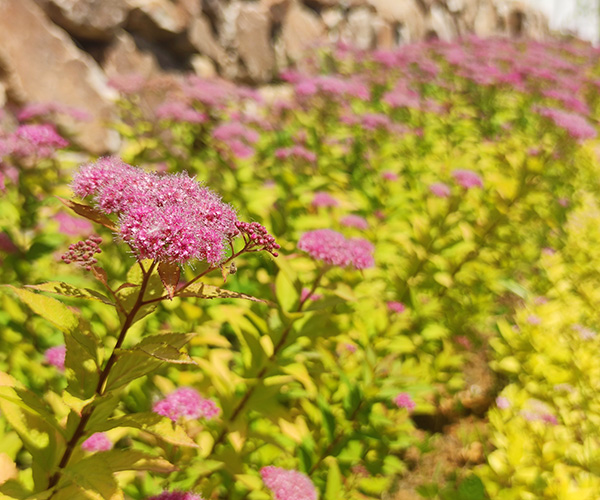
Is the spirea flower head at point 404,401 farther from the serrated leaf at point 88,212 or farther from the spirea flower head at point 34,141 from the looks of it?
the spirea flower head at point 34,141

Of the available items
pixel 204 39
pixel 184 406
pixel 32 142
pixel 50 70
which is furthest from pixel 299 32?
pixel 184 406

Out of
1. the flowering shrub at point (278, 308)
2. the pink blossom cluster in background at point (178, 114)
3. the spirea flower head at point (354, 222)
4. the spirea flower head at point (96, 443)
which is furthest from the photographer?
the pink blossom cluster in background at point (178, 114)

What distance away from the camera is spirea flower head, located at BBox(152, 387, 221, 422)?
1.45 m

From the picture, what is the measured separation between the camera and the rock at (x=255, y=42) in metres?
6.26

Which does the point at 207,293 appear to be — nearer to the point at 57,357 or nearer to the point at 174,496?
the point at 174,496

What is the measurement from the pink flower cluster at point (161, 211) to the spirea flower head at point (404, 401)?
4.39 feet

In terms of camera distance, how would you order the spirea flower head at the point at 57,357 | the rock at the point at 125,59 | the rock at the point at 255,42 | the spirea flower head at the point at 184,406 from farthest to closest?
1. the rock at the point at 255,42
2. the rock at the point at 125,59
3. the spirea flower head at the point at 57,357
4. the spirea flower head at the point at 184,406

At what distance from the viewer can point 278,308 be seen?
1737 mm

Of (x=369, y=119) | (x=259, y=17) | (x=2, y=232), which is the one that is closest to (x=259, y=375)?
(x=2, y=232)

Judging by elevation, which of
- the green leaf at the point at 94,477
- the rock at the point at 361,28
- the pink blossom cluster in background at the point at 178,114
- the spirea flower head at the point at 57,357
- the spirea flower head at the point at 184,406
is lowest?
the spirea flower head at the point at 57,357

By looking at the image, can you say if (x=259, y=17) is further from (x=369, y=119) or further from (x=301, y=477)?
(x=301, y=477)

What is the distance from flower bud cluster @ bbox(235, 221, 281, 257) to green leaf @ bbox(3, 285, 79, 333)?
0.40m

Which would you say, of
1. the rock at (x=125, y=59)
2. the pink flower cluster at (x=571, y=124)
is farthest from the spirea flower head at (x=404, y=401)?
the rock at (x=125, y=59)

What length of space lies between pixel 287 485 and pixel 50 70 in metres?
4.03
